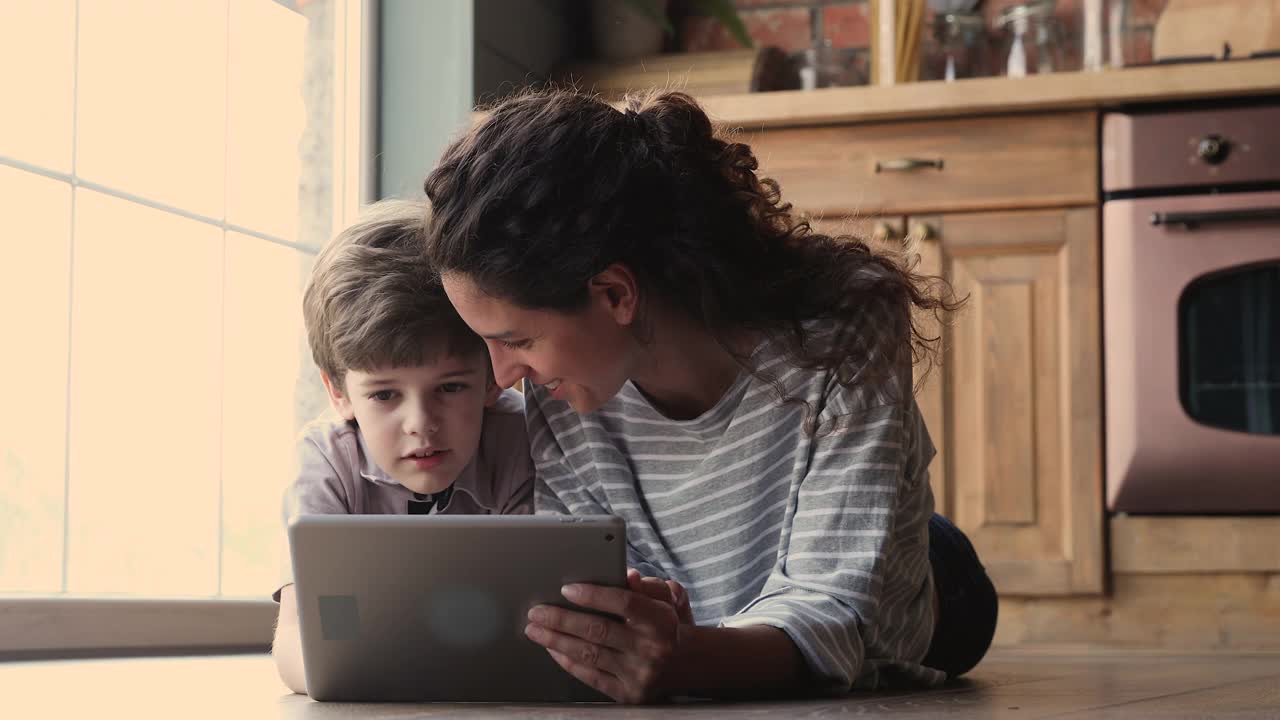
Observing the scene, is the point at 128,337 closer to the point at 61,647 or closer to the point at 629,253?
the point at 61,647

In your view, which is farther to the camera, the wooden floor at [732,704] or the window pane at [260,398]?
the window pane at [260,398]

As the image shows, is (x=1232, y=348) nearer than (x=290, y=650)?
No

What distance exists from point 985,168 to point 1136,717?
5.46 ft

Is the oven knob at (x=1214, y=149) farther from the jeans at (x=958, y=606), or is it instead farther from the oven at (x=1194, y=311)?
the jeans at (x=958, y=606)

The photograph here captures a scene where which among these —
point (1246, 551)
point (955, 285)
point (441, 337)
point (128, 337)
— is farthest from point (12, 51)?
point (1246, 551)

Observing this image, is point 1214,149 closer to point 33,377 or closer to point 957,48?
point 957,48

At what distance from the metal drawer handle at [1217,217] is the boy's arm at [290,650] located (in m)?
1.69

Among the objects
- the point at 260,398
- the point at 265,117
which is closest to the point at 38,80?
the point at 265,117

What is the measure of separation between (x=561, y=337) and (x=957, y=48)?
194 centimetres

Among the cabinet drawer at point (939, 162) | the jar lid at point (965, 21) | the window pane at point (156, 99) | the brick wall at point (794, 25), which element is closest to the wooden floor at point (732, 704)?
the window pane at point (156, 99)

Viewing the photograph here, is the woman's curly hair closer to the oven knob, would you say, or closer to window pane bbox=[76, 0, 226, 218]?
window pane bbox=[76, 0, 226, 218]

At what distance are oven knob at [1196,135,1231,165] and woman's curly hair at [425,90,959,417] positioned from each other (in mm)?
1264

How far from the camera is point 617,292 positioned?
4.55 ft

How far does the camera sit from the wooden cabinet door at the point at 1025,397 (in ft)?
8.42
